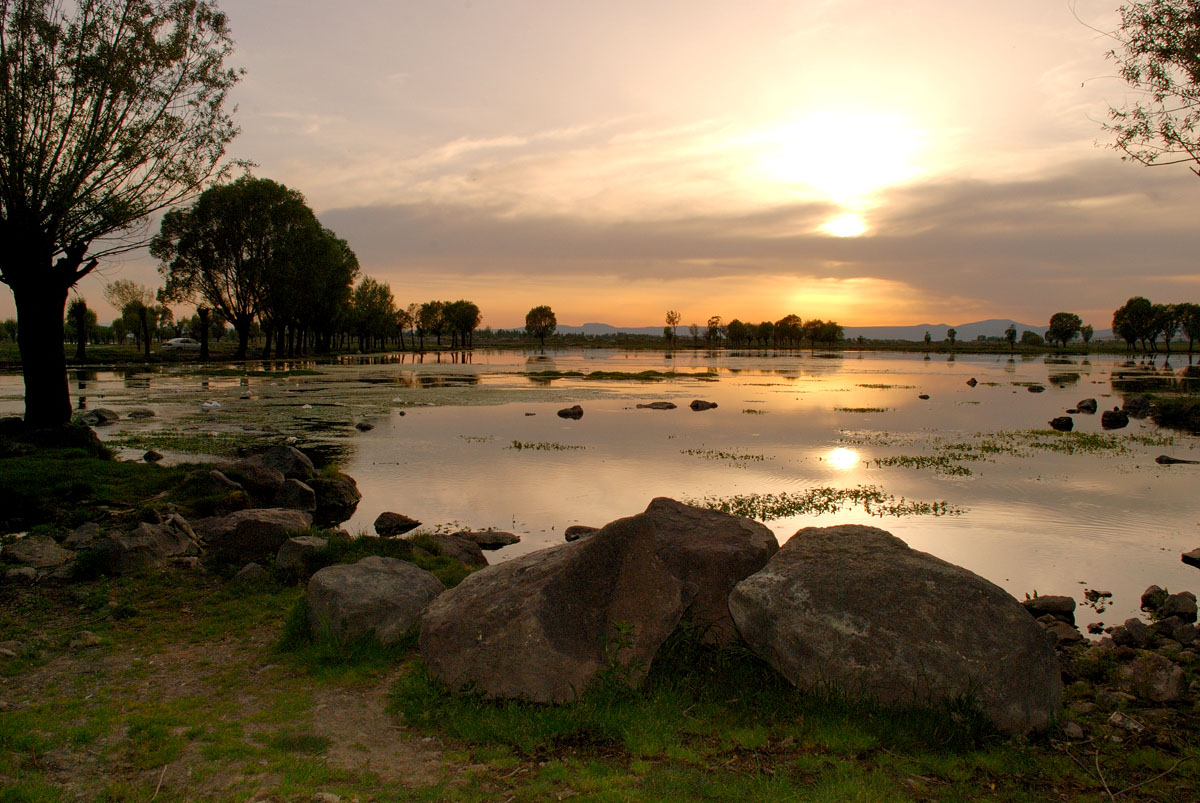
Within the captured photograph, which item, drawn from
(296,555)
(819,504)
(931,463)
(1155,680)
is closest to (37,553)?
(296,555)

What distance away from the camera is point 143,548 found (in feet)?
41.8

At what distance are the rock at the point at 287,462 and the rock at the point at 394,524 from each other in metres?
4.54

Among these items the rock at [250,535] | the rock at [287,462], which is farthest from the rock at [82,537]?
the rock at [287,462]

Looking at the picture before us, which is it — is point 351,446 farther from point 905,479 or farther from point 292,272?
point 292,272

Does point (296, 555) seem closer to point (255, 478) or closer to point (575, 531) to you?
point (575, 531)

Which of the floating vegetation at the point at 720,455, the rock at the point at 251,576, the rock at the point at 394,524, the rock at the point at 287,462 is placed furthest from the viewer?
the floating vegetation at the point at 720,455

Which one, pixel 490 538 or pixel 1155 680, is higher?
pixel 1155 680

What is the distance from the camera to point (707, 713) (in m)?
7.85

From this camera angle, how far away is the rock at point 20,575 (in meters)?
11.5

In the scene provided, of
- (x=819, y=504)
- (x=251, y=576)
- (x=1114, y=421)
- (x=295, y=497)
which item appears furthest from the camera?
(x=1114, y=421)

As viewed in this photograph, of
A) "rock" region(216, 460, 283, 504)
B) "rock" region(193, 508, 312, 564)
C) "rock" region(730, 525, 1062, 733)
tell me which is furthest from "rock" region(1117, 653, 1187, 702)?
"rock" region(216, 460, 283, 504)

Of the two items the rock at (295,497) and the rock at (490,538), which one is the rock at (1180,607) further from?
the rock at (295,497)

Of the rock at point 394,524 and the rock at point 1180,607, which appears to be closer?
the rock at point 1180,607

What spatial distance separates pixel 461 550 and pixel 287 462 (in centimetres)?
1020
